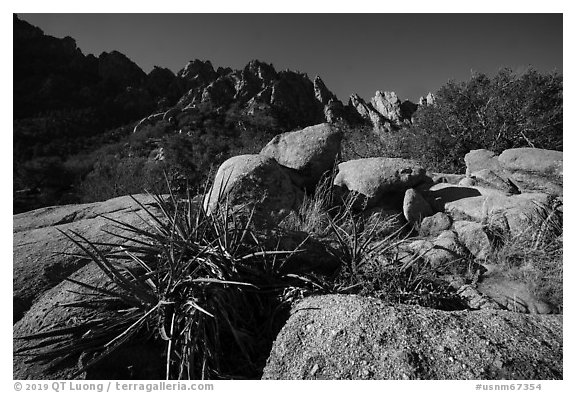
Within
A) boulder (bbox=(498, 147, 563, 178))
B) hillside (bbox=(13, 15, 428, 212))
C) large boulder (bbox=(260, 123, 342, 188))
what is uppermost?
hillside (bbox=(13, 15, 428, 212))

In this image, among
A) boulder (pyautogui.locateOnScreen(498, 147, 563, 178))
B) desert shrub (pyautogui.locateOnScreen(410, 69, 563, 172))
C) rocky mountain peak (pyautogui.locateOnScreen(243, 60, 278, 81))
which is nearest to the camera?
boulder (pyautogui.locateOnScreen(498, 147, 563, 178))

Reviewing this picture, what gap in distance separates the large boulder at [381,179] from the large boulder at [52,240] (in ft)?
9.62

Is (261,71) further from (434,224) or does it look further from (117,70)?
(434,224)

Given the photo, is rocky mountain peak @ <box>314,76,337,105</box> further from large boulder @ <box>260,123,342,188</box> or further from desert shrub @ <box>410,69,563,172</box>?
large boulder @ <box>260,123,342,188</box>

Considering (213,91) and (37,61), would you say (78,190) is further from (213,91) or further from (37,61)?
(37,61)

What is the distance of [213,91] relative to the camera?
35188 mm

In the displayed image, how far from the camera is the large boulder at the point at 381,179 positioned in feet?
15.8

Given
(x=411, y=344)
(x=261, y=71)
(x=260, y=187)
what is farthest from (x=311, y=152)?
(x=261, y=71)

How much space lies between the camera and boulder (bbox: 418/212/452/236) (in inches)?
174

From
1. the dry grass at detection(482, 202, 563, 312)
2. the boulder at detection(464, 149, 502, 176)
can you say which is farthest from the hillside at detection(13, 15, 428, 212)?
the dry grass at detection(482, 202, 563, 312)

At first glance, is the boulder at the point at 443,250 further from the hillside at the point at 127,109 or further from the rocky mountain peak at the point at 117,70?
the rocky mountain peak at the point at 117,70

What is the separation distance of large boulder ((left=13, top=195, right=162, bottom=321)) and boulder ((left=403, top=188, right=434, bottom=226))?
3483 mm

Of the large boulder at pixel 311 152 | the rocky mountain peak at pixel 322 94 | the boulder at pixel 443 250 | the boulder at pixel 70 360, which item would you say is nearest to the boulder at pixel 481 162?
the boulder at pixel 443 250

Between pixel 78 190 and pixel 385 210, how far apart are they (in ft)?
34.2
